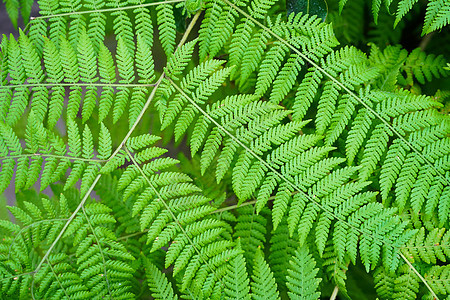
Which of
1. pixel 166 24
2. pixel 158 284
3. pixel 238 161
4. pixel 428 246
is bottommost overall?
pixel 158 284

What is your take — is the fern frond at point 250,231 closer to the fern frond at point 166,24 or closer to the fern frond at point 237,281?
the fern frond at point 237,281


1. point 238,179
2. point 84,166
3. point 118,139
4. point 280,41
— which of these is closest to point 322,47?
point 280,41

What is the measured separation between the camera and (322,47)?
149cm

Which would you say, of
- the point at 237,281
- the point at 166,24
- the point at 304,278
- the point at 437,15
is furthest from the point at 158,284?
the point at 437,15

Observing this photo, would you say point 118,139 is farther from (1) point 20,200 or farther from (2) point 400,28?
(2) point 400,28

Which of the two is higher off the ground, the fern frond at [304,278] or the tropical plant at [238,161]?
the tropical plant at [238,161]

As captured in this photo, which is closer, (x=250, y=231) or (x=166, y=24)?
(x=166, y=24)

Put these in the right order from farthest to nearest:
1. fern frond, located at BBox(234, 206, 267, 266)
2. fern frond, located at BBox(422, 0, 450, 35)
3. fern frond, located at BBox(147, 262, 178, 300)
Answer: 1. fern frond, located at BBox(234, 206, 267, 266)
2. fern frond, located at BBox(147, 262, 178, 300)
3. fern frond, located at BBox(422, 0, 450, 35)

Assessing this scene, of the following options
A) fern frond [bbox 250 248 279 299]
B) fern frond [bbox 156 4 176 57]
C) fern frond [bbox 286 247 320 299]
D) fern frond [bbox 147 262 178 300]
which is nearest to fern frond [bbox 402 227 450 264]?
fern frond [bbox 286 247 320 299]

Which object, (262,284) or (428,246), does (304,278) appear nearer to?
(262,284)

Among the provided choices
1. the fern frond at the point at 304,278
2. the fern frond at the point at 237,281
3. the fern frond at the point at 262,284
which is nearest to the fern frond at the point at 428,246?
the fern frond at the point at 304,278

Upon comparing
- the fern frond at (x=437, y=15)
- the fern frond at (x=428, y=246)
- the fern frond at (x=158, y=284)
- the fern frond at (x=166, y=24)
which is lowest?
the fern frond at (x=158, y=284)

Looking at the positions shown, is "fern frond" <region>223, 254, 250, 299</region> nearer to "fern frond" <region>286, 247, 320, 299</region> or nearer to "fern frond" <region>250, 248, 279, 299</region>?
"fern frond" <region>250, 248, 279, 299</region>

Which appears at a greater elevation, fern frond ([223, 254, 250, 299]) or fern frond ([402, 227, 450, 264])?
fern frond ([402, 227, 450, 264])
